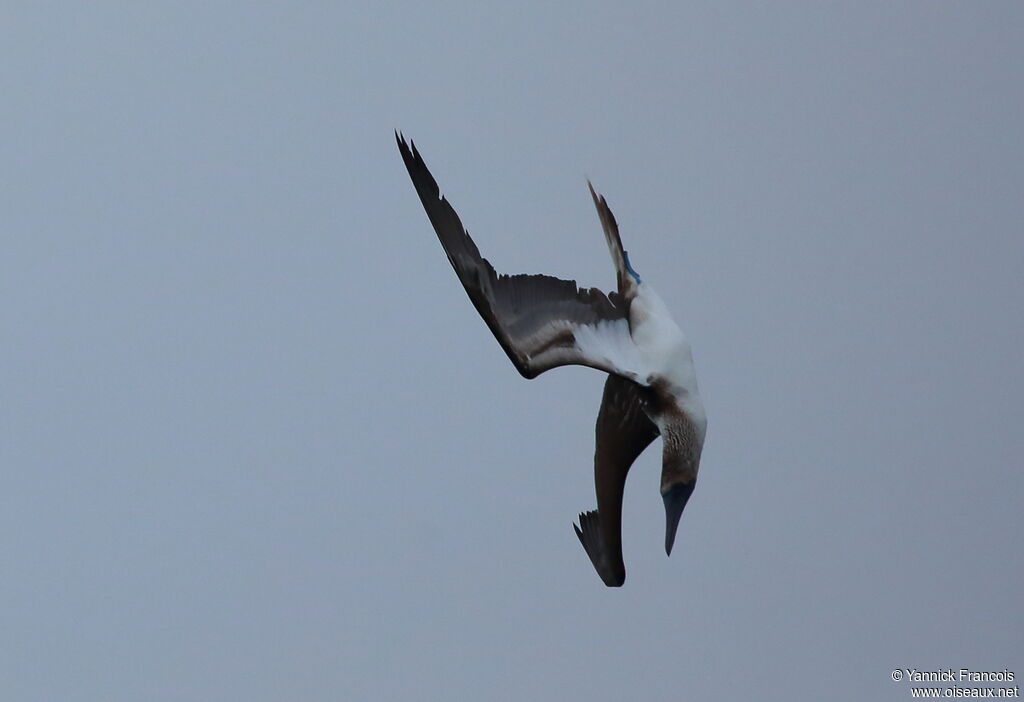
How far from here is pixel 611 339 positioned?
6945mm

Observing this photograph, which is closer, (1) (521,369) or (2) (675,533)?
(1) (521,369)

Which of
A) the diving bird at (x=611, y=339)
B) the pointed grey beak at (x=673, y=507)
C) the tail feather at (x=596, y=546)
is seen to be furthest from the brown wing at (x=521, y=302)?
the tail feather at (x=596, y=546)

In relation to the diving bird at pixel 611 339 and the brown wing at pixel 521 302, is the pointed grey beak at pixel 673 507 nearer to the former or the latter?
the diving bird at pixel 611 339

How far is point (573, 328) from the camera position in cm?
690

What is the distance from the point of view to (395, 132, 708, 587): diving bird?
670 centimetres

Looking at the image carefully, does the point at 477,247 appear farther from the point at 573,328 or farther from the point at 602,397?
the point at 602,397

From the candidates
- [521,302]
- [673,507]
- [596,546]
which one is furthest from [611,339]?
[596,546]

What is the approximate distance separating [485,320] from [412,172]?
659mm

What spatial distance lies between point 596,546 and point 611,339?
52.7 inches

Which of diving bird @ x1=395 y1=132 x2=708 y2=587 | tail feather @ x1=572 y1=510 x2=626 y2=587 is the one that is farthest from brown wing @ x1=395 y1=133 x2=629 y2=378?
tail feather @ x1=572 y1=510 x2=626 y2=587

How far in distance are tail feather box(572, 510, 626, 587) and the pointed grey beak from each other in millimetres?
666

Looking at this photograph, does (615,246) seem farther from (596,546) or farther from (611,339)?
(596,546)

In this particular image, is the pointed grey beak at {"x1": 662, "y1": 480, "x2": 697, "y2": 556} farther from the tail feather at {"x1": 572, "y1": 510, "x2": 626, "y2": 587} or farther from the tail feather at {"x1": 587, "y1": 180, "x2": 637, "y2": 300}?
the tail feather at {"x1": 587, "y1": 180, "x2": 637, "y2": 300}

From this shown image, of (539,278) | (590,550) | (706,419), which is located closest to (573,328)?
(539,278)
